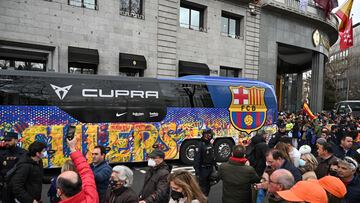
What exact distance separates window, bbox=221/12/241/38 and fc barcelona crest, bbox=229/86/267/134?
36.7 feet

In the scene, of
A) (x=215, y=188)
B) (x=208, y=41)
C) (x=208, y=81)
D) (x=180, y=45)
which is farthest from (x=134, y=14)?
(x=215, y=188)

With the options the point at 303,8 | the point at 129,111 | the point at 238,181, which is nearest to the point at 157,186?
the point at 238,181

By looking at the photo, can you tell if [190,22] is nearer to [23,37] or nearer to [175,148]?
[23,37]

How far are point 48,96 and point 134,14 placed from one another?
11306mm

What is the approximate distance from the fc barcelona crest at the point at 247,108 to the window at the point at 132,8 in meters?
9.40

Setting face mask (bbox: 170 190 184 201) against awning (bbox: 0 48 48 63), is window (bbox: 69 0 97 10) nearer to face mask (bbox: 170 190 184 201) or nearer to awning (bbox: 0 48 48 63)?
awning (bbox: 0 48 48 63)

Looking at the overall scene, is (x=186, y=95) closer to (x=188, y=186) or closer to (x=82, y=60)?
(x=82, y=60)

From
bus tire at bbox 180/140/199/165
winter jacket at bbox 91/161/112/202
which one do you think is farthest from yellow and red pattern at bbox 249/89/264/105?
winter jacket at bbox 91/161/112/202

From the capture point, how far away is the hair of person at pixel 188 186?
10.8 ft

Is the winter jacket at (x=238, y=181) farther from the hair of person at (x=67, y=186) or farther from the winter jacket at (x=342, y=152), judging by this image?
the winter jacket at (x=342, y=152)

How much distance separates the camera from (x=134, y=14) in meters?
19.7

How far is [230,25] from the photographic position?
80.8 feet

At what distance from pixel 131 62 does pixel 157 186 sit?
15.4m

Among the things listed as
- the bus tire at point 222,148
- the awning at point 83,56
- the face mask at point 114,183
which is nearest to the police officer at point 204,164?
the face mask at point 114,183
